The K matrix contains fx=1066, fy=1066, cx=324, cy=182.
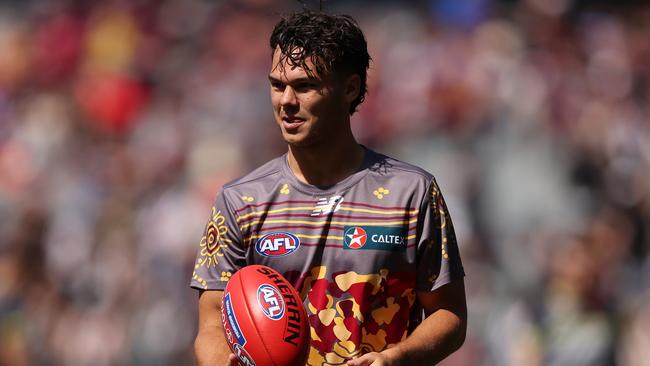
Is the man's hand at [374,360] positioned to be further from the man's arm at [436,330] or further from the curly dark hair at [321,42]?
the curly dark hair at [321,42]

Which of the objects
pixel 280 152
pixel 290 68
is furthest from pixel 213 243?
pixel 280 152

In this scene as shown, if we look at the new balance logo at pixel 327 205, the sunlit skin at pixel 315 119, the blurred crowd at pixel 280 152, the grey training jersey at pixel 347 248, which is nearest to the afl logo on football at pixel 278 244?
the grey training jersey at pixel 347 248

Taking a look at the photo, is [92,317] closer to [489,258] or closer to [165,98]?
[165,98]

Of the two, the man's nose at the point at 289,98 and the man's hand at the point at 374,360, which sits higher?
the man's nose at the point at 289,98

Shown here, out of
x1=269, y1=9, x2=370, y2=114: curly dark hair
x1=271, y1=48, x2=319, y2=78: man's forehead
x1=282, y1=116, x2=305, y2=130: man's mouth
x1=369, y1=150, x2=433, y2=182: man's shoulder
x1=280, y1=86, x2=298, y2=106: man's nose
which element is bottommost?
x1=369, y1=150, x2=433, y2=182: man's shoulder

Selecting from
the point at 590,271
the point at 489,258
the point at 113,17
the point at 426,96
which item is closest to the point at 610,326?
the point at 590,271

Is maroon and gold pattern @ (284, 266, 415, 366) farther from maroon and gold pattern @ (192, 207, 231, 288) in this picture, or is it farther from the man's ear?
the man's ear

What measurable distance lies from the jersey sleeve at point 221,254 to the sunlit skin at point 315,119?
0.27 metres

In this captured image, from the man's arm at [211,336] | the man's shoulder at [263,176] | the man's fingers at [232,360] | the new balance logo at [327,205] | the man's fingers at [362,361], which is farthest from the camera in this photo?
the man's shoulder at [263,176]

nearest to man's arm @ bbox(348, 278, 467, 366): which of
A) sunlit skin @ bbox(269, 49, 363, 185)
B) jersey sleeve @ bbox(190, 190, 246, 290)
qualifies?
sunlit skin @ bbox(269, 49, 363, 185)

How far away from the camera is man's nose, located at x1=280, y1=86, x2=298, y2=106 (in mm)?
3270

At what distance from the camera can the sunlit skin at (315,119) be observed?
3.29m

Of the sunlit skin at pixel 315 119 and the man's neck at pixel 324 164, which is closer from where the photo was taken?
the sunlit skin at pixel 315 119

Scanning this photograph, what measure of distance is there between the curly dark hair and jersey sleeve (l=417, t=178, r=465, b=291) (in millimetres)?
485
